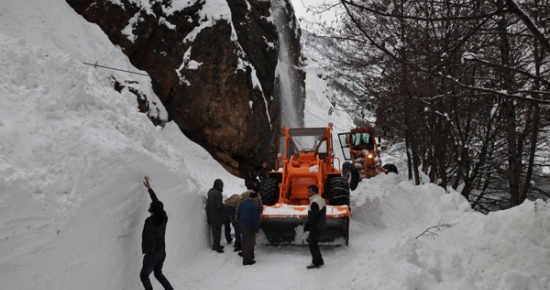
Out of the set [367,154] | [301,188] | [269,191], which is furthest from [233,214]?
[367,154]

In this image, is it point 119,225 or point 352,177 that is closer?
point 119,225

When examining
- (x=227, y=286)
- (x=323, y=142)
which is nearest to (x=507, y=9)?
(x=227, y=286)

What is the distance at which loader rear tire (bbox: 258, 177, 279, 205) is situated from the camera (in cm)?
1062

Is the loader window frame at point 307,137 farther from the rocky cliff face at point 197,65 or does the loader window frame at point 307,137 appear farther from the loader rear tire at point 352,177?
the rocky cliff face at point 197,65

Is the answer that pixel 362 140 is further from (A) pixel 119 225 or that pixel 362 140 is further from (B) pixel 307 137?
(A) pixel 119 225

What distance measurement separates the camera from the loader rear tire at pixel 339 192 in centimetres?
1015

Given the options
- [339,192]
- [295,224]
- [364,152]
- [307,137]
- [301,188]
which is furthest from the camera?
[364,152]

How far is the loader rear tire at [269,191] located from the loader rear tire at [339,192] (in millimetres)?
1384

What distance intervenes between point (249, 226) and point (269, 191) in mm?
2290

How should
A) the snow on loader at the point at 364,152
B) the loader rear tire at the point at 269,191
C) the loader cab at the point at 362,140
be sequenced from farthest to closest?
the loader cab at the point at 362,140
the snow on loader at the point at 364,152
the loader rear tire at the point at 269,191

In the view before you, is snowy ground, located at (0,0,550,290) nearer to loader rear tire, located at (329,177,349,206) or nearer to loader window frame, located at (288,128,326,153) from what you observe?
loader rear tire, located at (329,177,349,206)

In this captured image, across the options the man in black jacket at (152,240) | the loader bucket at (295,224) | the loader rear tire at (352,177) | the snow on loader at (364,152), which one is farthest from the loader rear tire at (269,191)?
the snow on loader at (364,152)

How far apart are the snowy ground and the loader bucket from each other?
1.14 ft

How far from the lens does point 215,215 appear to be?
938 centimetres
